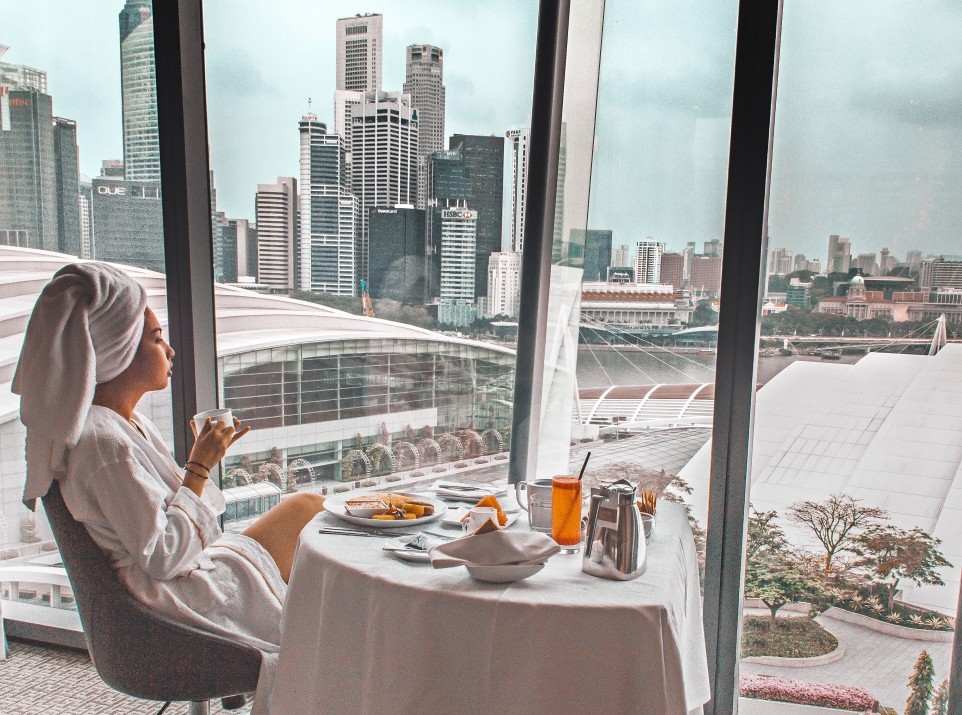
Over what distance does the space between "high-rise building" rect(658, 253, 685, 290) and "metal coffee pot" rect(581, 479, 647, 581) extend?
0.95 meters

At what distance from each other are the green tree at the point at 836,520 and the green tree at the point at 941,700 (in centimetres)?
39

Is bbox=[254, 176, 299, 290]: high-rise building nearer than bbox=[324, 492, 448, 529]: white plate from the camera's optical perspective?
No

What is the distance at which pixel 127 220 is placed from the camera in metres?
2.65

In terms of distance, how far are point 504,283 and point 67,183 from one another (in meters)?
1.53

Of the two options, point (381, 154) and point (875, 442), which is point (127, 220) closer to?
point (381, 154)

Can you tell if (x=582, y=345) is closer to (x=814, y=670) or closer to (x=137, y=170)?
(x=814, y=670)

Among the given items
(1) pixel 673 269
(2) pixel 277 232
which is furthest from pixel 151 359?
(1) pixel 673 269

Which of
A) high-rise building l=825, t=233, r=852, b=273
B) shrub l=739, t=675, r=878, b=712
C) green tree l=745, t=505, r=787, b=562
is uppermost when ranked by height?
high-rise building l=825, t=233, r=852, b=273

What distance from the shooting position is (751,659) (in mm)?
2232

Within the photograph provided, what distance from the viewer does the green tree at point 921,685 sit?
6.64 ft

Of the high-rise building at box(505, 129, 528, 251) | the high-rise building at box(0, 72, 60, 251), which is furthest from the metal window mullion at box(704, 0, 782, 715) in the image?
the high-rise building at box(0, 72, 60, 251)

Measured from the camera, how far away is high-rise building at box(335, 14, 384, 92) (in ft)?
8.12

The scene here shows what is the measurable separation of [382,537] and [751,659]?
1235 mm

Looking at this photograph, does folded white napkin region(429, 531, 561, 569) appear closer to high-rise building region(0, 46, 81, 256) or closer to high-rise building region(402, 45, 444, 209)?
high-rise building region(402, 45, 444, 209)
